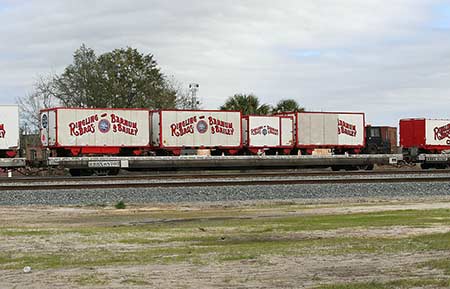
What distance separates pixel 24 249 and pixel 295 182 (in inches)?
587

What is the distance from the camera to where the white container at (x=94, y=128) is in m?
36.0

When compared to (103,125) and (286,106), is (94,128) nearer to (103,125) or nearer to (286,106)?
(103,125)

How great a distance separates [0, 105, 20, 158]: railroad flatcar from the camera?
1348 inches

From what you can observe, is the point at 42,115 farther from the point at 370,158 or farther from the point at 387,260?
the point at 387,260

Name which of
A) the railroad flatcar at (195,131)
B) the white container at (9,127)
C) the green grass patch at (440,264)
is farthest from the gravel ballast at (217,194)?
the railroad flatcar at (195,131)

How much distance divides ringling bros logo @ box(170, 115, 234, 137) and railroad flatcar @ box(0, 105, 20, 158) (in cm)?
857

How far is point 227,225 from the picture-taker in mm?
12961

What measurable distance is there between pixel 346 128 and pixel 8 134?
67.9 ft

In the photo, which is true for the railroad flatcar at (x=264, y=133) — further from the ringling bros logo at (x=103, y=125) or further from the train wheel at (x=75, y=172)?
the train wheel at (x=75, y=172)

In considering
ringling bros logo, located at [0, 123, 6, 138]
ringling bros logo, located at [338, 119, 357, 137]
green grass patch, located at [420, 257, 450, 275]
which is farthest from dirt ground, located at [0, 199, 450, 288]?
ringling bros logo, located at [338, 119, 357, 137]

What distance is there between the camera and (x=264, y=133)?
4159 centimetres

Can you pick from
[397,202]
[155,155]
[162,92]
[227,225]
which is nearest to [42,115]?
[155,155]

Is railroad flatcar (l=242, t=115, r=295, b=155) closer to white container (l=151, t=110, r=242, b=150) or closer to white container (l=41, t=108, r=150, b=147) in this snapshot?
white container (l=151, t=110, r=242, b=150)

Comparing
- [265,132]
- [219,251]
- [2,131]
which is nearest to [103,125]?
[2,131]
